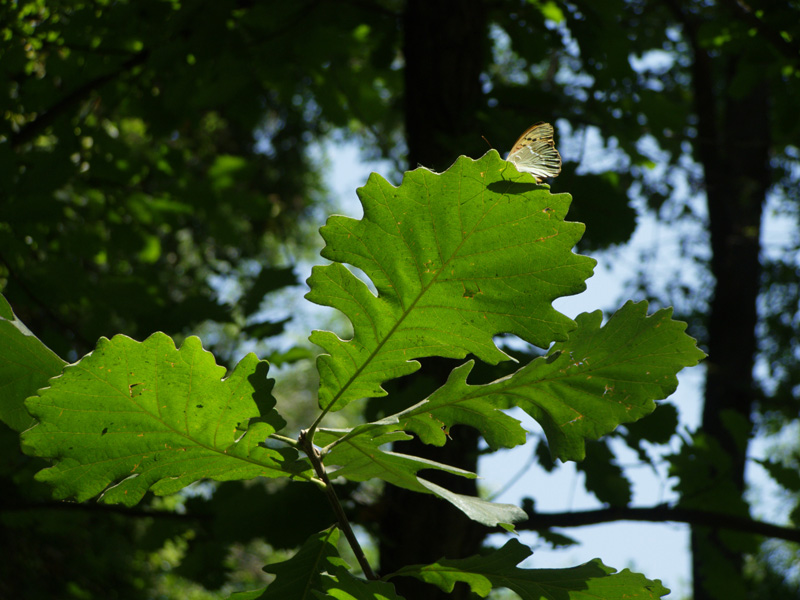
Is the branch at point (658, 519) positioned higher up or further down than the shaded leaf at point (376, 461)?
higher up

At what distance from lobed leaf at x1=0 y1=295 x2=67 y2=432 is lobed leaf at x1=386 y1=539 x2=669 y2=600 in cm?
53

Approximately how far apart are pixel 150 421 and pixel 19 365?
0.63 ft

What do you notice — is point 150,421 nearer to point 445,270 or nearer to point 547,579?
point 445,270

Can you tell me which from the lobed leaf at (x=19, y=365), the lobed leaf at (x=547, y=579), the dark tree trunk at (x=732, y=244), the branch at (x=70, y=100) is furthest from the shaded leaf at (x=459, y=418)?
the dark tree trunk at (x=732, y=244)

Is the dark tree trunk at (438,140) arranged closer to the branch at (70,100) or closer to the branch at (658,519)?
the branch at (658,519)

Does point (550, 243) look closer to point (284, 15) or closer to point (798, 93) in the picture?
point (798, 93)

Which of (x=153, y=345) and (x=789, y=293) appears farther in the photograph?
(x=789, y=293)

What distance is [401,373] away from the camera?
3.02 feet

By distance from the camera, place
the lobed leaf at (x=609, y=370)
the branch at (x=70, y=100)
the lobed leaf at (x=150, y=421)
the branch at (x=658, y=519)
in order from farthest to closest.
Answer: the branch at (x=70, y=100), the branch at (x=658, y=519), the lobed leaf at (x=609, y=370), the lobed leaf at (x=150, y=421)

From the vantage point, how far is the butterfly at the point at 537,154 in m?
0.89

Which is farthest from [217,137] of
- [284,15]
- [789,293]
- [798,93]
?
[789,293]

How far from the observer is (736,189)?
6152 millimetres

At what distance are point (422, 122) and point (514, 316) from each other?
1389 millimetres

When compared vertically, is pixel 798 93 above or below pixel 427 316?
above
